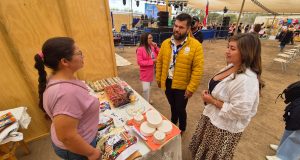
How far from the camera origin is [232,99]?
3.88 feet

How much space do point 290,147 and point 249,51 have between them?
1.60 m

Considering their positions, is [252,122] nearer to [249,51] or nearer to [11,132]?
[249,51]

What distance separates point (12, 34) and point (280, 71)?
25.5 feet

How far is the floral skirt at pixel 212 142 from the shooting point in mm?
1363

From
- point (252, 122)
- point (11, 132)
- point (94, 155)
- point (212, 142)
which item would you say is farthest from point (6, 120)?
point (252, 122)

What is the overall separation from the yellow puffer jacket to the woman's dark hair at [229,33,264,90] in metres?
0.63

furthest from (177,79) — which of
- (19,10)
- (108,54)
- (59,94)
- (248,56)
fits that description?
(19,10)

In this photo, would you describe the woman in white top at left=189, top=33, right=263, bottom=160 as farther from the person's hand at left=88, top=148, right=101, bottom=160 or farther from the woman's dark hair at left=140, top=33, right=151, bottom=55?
the woman's dark hair at left=140, top=33, right=151, bottom=55

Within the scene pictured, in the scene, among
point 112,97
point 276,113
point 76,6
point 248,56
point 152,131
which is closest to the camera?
point 248,56

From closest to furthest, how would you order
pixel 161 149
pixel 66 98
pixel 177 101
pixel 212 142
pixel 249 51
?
pixel 66 98 < pixel 249 51 < pixel 161 149 < pixel 212 142 < pixel 177 101

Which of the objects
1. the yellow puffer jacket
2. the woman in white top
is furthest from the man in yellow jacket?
the woman in white top

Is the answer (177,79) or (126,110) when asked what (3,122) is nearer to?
(126,110)

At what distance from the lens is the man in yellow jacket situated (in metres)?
1.75

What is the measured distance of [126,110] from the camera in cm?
164
